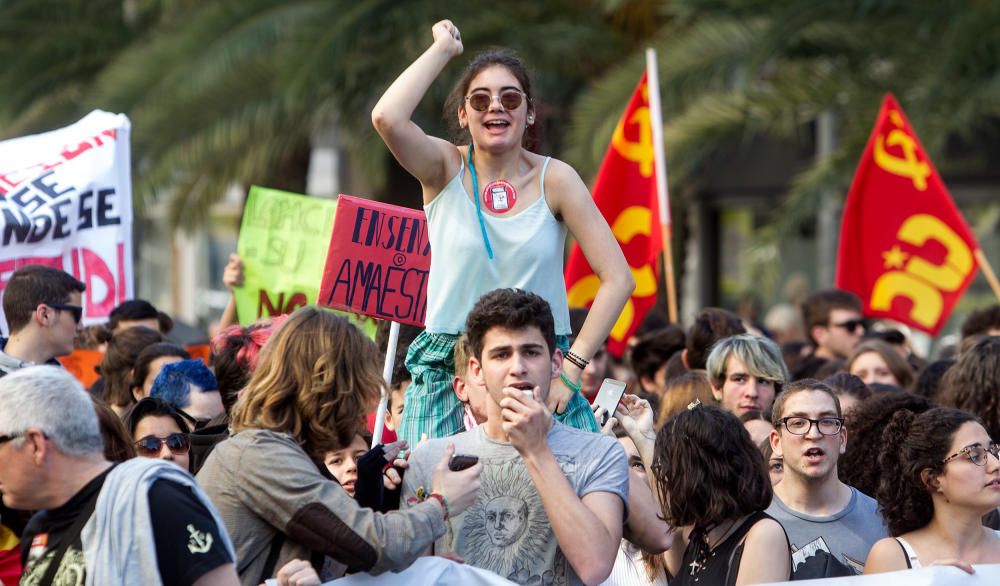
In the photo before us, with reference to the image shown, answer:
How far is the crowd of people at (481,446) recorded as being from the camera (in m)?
3.50

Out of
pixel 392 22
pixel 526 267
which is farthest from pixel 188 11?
pixel 526 267

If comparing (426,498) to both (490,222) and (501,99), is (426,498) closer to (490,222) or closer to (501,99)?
(490,222)

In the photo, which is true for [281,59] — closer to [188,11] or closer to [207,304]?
[188,11]

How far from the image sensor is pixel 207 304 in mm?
27828

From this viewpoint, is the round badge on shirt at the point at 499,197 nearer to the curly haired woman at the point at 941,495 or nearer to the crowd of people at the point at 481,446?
the crowd of people at the point at 481,446

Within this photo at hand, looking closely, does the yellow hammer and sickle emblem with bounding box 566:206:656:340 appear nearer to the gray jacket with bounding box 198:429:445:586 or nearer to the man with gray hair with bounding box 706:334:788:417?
the man with gray hair with bounding box 706:334:788:417

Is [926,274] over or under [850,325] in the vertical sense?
over

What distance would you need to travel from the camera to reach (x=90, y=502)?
3490mm

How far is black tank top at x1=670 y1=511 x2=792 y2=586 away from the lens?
447 cm

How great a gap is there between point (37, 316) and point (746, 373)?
2850 mm

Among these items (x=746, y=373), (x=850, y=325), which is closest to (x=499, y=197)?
(x=746, y=373)

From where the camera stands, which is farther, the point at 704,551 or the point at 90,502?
the point at 704,551

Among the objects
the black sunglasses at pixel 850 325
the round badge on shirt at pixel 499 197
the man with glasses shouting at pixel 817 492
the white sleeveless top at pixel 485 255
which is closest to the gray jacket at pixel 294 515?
the white sleeveless top at pixel 485 255

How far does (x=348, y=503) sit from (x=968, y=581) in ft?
5.79
